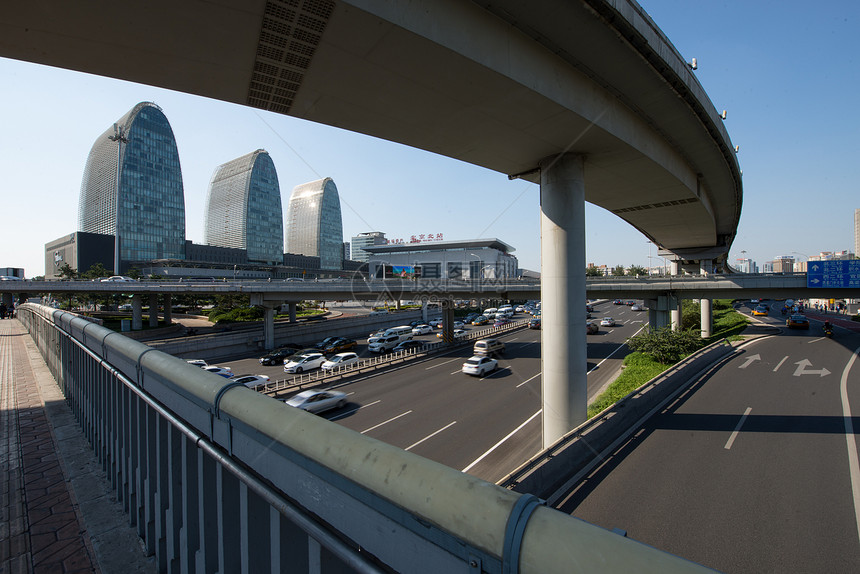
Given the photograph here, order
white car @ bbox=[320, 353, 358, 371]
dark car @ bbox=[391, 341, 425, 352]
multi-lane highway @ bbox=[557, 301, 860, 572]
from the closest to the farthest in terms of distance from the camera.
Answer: multi-lane highway @ bbox=[557, 301, 860, 572], white car @ bbox=[320, 353, 358, 371], dark car @ bbox=[391, 341, 425, 352]

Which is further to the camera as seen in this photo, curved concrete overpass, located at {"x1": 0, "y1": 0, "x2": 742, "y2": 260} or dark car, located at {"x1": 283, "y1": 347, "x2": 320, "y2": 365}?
dark car, located at {"x1": 283, "y1": 347, "x2": 320, "y2": 365}

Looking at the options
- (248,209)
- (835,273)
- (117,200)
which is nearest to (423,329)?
(835,273)

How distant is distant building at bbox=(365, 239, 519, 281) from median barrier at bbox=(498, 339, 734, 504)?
67.7 metres

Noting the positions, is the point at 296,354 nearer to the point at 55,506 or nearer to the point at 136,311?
the point at 136,311

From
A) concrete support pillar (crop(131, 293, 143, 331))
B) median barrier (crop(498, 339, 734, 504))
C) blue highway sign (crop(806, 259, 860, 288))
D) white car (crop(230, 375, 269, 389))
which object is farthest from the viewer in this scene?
concrete support pillar (crop(131, 293, 143, 331))

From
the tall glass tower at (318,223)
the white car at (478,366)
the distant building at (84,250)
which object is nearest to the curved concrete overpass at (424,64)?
the white car at (478,366)

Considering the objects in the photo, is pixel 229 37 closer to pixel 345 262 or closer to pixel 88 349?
pixel 88 349

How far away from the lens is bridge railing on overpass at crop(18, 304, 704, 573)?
1.15 meters

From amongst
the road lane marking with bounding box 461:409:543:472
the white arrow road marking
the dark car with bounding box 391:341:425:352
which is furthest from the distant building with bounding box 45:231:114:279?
the white arrow road marking

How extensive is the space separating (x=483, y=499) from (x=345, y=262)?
511 feet

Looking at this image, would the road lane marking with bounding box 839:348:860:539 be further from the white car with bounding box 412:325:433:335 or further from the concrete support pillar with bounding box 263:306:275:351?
the concrete support pillar with bounding box 263:306:275:351

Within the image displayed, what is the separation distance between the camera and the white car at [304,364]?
76.8ft

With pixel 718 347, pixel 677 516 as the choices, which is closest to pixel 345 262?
pixel 718 347

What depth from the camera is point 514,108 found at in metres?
7.45
